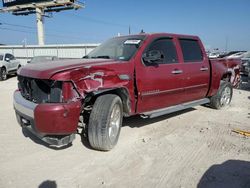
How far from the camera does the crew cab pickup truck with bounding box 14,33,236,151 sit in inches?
141

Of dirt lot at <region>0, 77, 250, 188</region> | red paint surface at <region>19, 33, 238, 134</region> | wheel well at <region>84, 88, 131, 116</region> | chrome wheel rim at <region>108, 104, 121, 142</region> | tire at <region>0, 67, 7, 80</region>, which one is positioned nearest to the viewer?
dirt lot at <region>0, 77, 250, 188</region>

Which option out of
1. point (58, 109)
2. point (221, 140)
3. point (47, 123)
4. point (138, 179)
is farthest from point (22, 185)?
point (221, 140)

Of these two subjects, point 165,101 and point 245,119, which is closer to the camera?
point 165,101

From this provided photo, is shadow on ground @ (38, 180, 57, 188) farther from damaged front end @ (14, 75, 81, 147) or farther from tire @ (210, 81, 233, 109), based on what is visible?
tire @ (210, 81, 233, 109)

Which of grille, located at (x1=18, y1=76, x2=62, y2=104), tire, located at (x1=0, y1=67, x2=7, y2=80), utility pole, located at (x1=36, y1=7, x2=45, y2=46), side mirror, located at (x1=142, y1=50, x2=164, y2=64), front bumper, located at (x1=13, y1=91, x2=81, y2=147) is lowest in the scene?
tire, located at (x1=0, y1=67, x2=7, y2=80)

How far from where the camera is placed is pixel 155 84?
4.96 meters

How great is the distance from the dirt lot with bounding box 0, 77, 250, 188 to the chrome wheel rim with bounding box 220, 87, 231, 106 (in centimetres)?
183

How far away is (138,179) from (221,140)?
7.33ft

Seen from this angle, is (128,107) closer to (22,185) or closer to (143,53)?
(143,53)

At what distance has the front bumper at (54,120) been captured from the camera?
3467 millimetres

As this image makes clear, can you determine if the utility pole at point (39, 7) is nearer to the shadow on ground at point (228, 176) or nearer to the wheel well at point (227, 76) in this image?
the wheel well at point (227, 76)

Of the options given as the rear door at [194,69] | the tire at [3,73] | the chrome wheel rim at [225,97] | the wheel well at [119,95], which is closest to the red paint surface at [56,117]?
the wheel well at [119,95]

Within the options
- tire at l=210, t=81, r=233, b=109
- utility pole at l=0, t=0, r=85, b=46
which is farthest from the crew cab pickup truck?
utility pole at l=0, t=0, r=85, b=46

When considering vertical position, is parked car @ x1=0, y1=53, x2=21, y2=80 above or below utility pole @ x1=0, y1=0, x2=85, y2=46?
below
